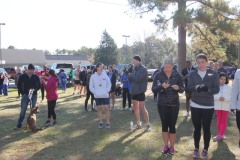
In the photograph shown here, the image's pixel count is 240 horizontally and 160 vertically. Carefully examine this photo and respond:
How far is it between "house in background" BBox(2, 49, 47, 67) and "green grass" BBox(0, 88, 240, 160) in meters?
71.5

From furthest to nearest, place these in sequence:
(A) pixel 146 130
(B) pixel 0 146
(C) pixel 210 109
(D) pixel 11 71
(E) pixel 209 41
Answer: (D) pixel 11 71, (E) pixel 209 41, (A) pixel 146 130, (B) pixel 0 146, (C) pixel 210 109

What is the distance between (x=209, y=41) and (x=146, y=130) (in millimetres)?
16029

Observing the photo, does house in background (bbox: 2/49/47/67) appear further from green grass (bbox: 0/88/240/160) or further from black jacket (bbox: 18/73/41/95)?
green grass (bbox: 0/88/240/160)

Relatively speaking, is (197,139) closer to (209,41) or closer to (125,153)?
(125,153)

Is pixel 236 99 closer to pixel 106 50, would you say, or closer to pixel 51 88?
pixel 51 88

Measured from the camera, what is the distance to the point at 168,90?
18.5 feet

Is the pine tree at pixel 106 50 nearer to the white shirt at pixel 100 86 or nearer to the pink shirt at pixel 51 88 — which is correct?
the pink shirt at pixel 51 88

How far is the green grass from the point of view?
613 centimetres

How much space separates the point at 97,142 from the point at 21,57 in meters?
77.0

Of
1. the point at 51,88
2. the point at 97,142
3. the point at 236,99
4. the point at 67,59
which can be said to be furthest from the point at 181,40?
the point at 67,59

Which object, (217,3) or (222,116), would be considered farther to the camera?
(217,3)

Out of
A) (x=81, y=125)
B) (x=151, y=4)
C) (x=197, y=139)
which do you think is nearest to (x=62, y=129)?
(x=81, y=125)

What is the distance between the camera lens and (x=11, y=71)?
33969 mm

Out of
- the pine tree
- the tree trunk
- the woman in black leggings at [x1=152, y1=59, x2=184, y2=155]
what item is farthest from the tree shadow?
the pine tree
